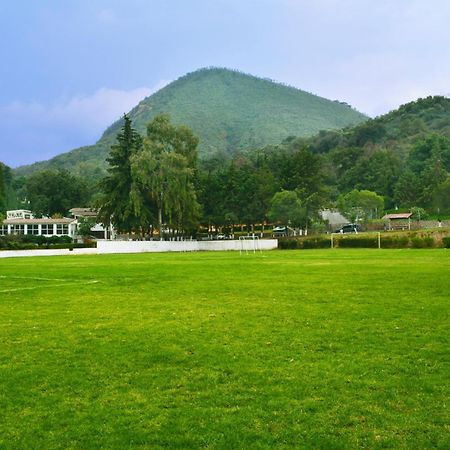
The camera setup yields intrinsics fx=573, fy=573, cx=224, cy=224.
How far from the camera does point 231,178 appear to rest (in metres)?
83.8

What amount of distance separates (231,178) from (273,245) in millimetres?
19791

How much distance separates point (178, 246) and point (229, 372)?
58613mm

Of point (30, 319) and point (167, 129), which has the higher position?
point (167, 129)

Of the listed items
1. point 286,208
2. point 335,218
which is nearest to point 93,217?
point 286,208

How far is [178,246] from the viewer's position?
67188 mm

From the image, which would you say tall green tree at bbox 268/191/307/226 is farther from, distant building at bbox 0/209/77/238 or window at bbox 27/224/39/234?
window at bbox 27/224/39/234

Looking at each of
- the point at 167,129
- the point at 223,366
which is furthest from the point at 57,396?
the point at 167,129

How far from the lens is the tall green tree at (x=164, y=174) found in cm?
6688

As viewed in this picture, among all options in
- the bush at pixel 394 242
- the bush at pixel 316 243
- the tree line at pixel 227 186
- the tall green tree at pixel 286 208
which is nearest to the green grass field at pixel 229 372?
the bush at pixel 394 242

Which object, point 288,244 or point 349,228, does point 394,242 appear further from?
point 349,228

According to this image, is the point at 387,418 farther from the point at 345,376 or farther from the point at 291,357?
the point at 291,357

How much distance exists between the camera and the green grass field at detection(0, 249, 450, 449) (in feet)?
21.7

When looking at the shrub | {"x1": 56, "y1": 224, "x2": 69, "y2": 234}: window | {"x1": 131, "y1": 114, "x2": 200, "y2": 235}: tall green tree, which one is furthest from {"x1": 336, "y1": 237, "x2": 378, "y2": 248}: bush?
{"x1": 56, "y1": 224, "x2": 69, "y2": 234}: window

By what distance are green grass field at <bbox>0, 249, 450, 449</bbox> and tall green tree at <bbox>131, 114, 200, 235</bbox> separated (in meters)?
50.8
